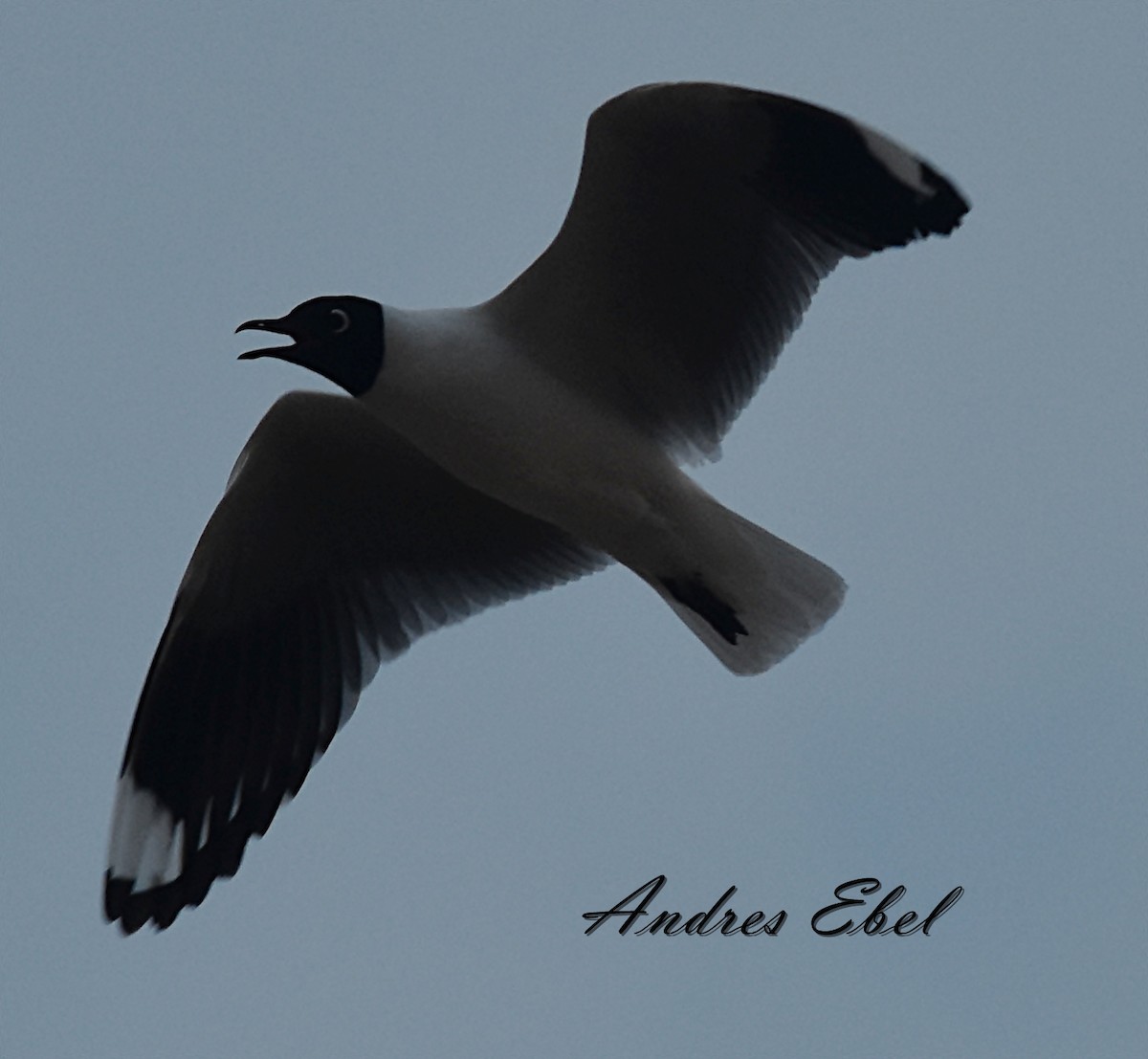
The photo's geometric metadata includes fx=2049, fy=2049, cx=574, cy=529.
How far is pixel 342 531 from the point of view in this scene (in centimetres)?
582

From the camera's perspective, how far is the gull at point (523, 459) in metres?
5.08

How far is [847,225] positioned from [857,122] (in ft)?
1.02

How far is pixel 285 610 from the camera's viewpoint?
5824 mm

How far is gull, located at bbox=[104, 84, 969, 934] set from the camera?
200 inches

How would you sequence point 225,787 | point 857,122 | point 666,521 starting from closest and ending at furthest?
point 857,122 → point 666,521 → point 225,787

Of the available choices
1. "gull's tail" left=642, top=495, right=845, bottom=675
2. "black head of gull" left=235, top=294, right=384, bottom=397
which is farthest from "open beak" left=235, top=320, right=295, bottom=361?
"gull's tail" left=642, top=495, right=845, bottom=675

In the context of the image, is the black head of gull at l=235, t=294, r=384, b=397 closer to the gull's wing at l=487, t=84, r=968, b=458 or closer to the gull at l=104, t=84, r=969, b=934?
the gull at l=104, t=84, r=969, b=934

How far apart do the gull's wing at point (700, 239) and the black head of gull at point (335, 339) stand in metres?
0.34

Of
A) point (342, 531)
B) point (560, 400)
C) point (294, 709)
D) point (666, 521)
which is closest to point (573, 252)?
point (560, 400)

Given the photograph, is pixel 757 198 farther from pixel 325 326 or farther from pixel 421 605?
pixel 421 605

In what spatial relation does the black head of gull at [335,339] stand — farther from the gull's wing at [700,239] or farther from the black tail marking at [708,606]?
the black tail marking at [708,606]

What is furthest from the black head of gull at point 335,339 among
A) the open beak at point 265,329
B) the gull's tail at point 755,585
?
the gull's tail at point 755,585

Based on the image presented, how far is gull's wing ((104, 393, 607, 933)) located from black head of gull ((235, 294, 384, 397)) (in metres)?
0.30

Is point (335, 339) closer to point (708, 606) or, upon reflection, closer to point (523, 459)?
point (523, 459)
